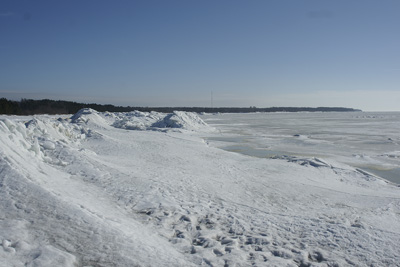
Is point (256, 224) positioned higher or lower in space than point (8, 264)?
lower

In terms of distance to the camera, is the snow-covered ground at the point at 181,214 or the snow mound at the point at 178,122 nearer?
the snow-covered ground at the point at 181,214

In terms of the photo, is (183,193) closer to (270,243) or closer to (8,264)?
(270,243)

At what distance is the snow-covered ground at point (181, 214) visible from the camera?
3.79 m

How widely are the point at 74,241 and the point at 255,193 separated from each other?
4579mm

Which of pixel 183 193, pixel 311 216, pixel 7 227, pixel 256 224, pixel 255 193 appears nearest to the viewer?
pixel 7 227

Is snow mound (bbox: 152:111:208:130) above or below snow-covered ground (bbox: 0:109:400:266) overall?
above

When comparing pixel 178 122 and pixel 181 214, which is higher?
pixel 178 122

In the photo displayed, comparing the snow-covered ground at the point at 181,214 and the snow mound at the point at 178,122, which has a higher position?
the snow mound at the point at 178,122

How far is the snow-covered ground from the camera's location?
379 cm

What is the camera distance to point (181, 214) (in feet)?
17.9

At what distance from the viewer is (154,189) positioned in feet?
22.2

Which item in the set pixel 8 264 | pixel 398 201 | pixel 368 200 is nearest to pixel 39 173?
pixel 8 264

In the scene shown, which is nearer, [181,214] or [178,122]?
[181,214]

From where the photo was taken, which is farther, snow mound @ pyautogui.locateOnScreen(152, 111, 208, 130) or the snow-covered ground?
snow mound @ pyautogui.locateOnScreen(152, 111, 208, 130)
